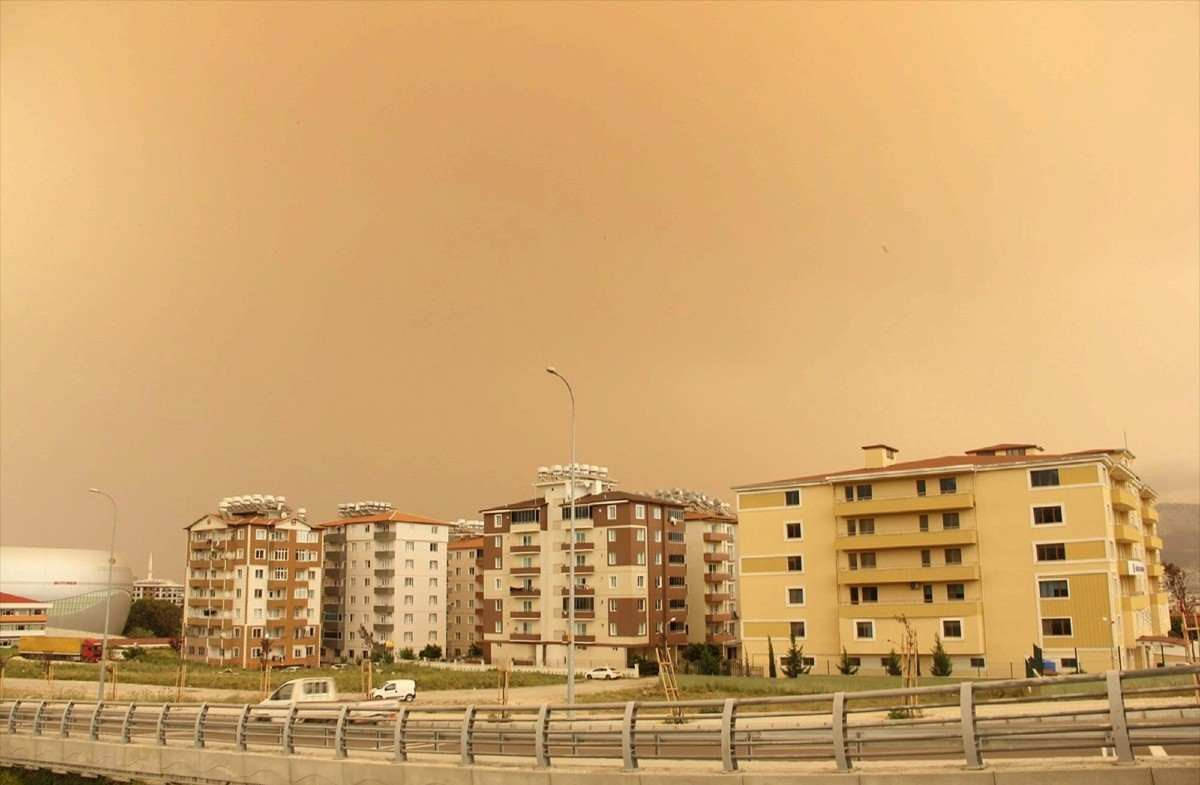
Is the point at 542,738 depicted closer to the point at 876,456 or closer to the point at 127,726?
the point at 127,726

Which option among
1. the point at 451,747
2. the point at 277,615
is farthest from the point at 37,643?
the point at 451,747

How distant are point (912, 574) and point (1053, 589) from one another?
28.3ft

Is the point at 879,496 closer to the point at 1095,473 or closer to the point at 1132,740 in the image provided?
the point at 1095,473

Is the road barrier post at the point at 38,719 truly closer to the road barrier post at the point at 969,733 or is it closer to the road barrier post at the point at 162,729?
the road barrier post at the point at 162,729

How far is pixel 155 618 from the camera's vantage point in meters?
164

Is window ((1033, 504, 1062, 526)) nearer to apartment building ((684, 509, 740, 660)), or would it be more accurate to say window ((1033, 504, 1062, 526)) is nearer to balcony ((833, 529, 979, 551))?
balcony ((833, 529, 979, 551))

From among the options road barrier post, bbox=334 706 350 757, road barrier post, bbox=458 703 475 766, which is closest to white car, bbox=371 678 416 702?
road barrier post, bbox=334 706 350 757

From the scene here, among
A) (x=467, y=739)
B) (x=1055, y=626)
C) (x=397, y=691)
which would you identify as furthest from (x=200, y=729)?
(x=1055, y=626)

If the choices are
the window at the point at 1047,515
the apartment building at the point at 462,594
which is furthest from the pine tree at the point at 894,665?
the apartment building at the point at 462,594

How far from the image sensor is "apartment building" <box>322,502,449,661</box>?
121 m

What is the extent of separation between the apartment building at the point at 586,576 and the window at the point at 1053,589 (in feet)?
131

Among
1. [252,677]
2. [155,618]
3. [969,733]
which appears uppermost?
[969,733]

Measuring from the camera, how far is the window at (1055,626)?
61.6m

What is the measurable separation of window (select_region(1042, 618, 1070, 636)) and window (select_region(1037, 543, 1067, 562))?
11.9 ft
